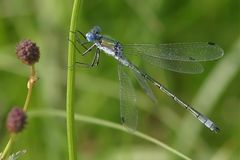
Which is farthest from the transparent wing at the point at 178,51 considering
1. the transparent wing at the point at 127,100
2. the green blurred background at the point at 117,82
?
the green blurred background at the point at 117,82

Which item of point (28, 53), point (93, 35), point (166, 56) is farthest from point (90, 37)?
point (28, 53)

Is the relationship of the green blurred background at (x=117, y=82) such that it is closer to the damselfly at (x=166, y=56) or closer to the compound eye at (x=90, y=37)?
the damselfly at (x=166, y=56)

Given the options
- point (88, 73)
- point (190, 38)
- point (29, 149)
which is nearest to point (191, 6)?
point (190, 38)

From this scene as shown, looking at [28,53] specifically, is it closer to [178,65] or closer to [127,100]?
[127,100]

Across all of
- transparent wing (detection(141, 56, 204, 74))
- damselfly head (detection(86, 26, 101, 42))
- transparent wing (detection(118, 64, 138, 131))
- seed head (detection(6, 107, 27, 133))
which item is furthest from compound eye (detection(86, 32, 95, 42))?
seed head (detection(6, 107, 27, 133))

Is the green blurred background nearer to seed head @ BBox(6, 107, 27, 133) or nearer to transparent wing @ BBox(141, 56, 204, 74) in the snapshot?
transparent wing @ BBox(141, 56, 204, 74)

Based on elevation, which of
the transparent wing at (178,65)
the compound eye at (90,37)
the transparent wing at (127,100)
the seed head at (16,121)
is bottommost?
the seed head at (16,121)
